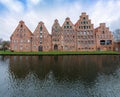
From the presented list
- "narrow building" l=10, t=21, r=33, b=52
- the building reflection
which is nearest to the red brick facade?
"narrow building" l=10, t=21, r=33, b=52

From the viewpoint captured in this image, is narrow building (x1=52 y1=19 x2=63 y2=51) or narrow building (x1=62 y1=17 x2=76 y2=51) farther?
narrow building (x1=62 y1=17 x2=76 y2=51)

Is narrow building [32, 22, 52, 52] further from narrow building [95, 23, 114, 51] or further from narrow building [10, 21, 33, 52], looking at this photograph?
narrow building [95, 23, 114, 51]

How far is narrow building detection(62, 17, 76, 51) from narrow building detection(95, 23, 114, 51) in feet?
40.6

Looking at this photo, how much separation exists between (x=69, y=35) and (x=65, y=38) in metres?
2.65

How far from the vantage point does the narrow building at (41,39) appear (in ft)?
186

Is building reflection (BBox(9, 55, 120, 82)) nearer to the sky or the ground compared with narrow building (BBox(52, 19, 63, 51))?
nearer to the ground

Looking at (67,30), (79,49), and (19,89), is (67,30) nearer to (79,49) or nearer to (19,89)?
(79,49)

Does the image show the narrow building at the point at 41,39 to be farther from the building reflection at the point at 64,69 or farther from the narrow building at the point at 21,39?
the building reflection at the point at 64,69

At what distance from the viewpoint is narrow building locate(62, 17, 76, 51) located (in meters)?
57.2

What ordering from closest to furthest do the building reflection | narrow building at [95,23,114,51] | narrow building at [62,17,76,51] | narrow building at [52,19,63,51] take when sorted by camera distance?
1. the building reflection
2. narrow building at [95,23,114,51]
3. narrow building at [52,19,63,51]
4. narrow building at [62,17,76,51]

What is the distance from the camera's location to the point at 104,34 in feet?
186

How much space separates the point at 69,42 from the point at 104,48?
18.3 meters

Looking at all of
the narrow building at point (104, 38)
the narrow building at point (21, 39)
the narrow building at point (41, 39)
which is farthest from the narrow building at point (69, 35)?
the narrow building at point (21, 39)

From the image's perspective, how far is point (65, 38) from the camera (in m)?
57.3
